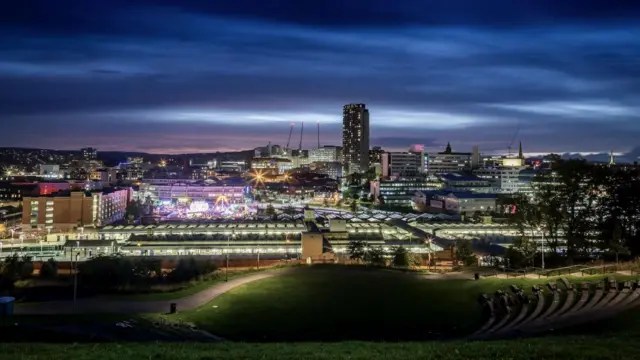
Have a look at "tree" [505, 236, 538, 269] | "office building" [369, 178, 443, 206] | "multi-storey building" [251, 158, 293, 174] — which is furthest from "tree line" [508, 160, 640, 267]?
"multi-storey building" [251, 158, 293, 174]

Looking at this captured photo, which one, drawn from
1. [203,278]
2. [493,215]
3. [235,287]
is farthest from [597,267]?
[493,215]

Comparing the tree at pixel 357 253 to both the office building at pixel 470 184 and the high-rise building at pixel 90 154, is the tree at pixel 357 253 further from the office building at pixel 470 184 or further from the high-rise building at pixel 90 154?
the high-rise building at pixel 90 154

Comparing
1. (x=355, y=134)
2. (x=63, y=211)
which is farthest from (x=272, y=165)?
(x=63, y=211)

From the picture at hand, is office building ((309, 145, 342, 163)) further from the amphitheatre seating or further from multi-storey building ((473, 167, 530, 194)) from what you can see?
the amphitheatre seating

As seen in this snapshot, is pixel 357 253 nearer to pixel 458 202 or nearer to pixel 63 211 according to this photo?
pixel 63 211

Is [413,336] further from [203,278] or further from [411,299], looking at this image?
[203,278]

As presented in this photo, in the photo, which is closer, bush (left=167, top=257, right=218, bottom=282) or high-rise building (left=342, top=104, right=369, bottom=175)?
bush (left=167, top=257, right=218, bottom=282)
